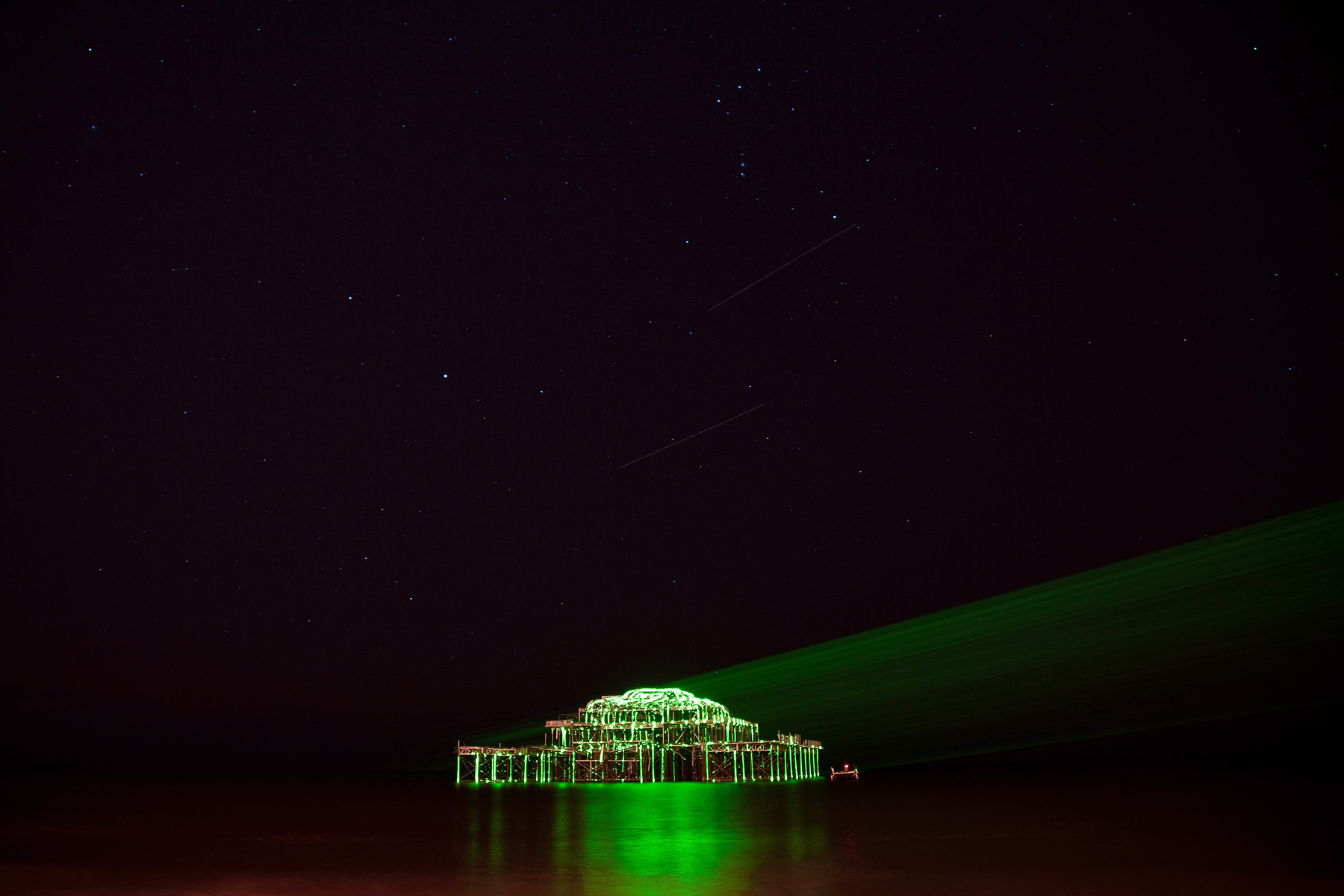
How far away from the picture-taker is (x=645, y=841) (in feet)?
64.8

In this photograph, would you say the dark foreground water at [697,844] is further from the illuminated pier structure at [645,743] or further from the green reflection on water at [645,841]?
the illuminated pier structure at [645,743]

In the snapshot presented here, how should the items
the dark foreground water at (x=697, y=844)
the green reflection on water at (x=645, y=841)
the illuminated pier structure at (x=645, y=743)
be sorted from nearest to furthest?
the dark foreground water at (x=697, y=844)
the green reflection on water at (x=645, y=841)
the illuminated pier structure at (x=645, y=743)

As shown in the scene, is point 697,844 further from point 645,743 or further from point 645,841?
point 645,743

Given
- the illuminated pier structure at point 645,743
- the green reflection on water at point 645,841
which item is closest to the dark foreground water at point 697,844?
the green reflection on water at point 645,841

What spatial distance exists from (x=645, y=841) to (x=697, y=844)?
1366 mm

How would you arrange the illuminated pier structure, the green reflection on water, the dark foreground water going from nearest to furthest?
the dark foreground water → the green reflection on water → the illuminated pier structure

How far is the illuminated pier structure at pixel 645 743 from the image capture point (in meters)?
52.4

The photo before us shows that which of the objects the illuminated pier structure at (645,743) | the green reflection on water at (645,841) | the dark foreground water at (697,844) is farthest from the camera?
the illuminated pier structure at (645,743)

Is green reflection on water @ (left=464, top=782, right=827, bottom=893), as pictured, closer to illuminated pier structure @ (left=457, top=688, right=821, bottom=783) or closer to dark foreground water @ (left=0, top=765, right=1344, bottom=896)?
dark foreground water @ (left=0, top=765, right=1344, bottom=896)

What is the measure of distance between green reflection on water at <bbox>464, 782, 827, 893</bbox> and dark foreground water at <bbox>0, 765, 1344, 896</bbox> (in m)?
0.08

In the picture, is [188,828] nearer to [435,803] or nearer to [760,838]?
[435,803]

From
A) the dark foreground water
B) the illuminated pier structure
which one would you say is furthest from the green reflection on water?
the illuminated pier structure

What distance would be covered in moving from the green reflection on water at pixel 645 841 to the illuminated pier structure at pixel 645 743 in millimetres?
15382

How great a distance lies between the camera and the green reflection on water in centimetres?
1454
